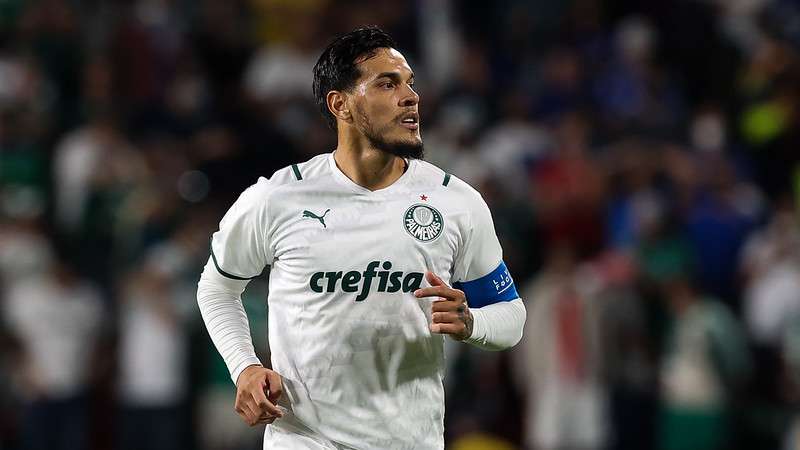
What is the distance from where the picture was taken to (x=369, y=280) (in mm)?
4484

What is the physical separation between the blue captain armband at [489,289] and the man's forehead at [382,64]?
2.47ft

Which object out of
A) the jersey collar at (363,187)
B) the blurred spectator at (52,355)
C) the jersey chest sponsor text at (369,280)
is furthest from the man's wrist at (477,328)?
the blurred spectator at (52,355)

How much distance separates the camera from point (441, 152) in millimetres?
11062

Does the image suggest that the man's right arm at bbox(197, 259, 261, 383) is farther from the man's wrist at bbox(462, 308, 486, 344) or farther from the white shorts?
the man's wrist at bbox(462, 308, 486, 344)

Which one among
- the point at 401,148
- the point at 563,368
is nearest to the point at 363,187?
the point at 401,148

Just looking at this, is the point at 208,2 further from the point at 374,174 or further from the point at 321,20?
the point at 374,174

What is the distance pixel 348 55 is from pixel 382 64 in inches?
5.1

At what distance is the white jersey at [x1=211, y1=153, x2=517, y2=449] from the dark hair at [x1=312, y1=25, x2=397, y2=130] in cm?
31

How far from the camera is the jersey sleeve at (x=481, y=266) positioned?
463 centimetres

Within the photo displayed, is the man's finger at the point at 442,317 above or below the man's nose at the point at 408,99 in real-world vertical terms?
below

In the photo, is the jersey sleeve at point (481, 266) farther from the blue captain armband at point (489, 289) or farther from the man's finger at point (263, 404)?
the man's finger at point (263, 404)

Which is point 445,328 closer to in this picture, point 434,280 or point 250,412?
point 434,280

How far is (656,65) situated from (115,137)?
194 inches

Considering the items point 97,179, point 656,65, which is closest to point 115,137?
point 97,179
